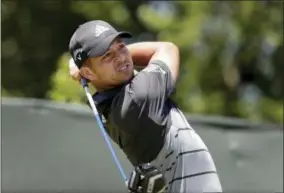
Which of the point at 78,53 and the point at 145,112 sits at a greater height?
the point at 78,53

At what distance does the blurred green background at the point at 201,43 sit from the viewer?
7.04 meters

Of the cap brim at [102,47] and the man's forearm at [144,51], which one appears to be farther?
the man's forearm at [144,51]

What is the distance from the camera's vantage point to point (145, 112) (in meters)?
2.45

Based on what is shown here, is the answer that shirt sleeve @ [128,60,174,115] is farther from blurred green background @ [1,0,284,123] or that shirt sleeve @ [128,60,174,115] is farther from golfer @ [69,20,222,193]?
blurred green background @ [1,0,284,123]

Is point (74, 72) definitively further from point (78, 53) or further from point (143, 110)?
point (143, 110)

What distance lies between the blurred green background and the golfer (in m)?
4.05

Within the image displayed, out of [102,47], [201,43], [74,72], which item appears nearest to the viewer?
[102,47]

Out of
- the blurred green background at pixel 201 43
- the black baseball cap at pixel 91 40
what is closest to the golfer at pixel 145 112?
the black baseball cap at pixel 91 40

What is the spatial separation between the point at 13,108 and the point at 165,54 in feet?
6.19

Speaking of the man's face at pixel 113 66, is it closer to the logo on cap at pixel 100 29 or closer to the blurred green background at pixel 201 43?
the logo on cap at pixel 100 29

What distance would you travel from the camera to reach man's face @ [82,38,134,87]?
2453 mm

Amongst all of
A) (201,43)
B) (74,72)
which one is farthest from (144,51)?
(201,43)

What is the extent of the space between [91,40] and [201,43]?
A: 4.66 meters

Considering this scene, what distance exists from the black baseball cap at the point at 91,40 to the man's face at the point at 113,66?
2 cm
